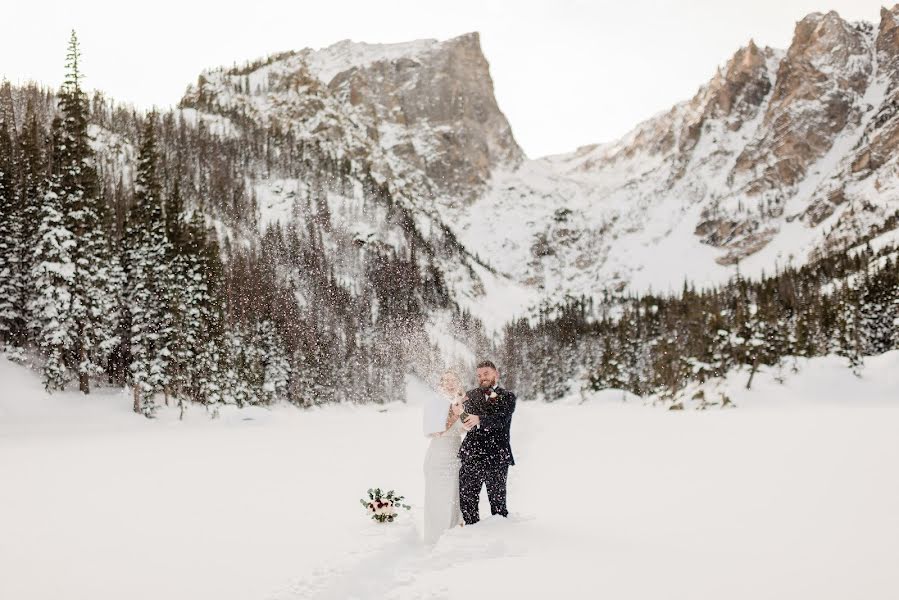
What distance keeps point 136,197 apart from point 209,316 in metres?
10.9

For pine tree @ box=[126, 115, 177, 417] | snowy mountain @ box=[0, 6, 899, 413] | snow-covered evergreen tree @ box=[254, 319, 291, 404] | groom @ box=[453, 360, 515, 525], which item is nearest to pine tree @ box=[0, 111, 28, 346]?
snowy mountain @ box=[0, 6, 899, 413]

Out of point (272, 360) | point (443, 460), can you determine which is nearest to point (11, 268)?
point (272, 360)

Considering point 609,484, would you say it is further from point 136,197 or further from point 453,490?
point 136,197

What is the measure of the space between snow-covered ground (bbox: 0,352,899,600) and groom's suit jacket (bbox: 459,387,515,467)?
35.4 inches

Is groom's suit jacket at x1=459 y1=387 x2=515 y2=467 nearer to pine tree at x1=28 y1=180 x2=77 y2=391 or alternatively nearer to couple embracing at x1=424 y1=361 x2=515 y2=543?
couple embracing at x1=424 y1=361 x2=515 y2=543

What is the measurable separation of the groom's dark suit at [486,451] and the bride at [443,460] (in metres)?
0.14

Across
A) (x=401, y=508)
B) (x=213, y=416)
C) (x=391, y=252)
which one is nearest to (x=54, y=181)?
(x=213, y=416)

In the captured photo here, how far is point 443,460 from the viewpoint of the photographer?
340 inches

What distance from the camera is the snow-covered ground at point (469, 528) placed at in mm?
6148

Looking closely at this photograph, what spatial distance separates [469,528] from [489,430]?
1.31 meters

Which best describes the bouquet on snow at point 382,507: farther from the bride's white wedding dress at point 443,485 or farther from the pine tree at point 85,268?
the pine tree at point 85,268

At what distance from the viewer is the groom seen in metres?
8.16

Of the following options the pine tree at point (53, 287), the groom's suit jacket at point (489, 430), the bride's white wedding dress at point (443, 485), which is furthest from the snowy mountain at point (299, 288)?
the groom's suit jacket at point (489, 430)

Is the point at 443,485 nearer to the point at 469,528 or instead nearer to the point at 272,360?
the point at 469,528
